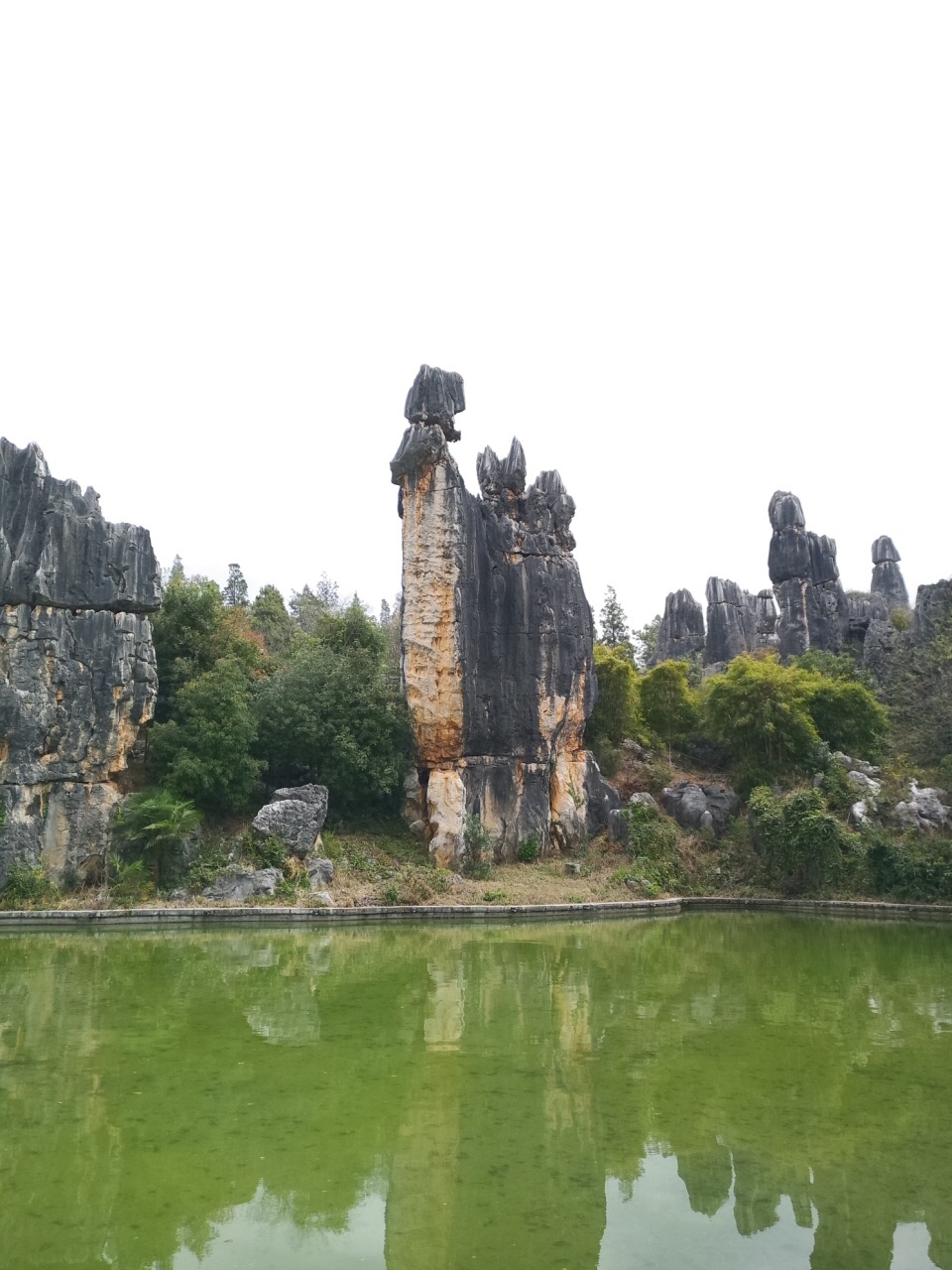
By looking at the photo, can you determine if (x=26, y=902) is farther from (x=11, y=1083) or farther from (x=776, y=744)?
(x=776, y=744)

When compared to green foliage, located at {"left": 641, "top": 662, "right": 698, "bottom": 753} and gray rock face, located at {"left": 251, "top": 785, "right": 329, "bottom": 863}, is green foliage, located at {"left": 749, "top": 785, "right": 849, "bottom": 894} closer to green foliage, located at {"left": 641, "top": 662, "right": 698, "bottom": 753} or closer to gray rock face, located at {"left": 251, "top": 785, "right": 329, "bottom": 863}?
green foliage, located at {"left": 641, "top": 662, "right": 698, "bottom": 753}

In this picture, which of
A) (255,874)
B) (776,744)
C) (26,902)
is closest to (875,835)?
(776,744)

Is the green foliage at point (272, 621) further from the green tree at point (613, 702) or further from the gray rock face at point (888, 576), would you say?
the gray rock face at point (888, 576)

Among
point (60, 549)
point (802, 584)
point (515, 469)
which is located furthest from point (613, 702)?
point (802, 584)

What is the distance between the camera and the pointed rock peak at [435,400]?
21.5 meters

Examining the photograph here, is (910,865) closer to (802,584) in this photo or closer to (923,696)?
(923,696)

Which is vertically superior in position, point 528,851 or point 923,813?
point 923,813

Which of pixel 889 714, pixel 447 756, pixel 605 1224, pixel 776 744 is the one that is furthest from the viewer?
pixel 889 714

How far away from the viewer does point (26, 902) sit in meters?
16.0

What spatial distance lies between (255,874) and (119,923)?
2511 millimetres

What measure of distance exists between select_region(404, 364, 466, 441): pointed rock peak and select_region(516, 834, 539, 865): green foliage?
29.7ft

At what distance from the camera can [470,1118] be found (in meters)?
6.20

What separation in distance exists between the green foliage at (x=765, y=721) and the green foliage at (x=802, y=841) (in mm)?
2632

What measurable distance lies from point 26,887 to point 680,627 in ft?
110
